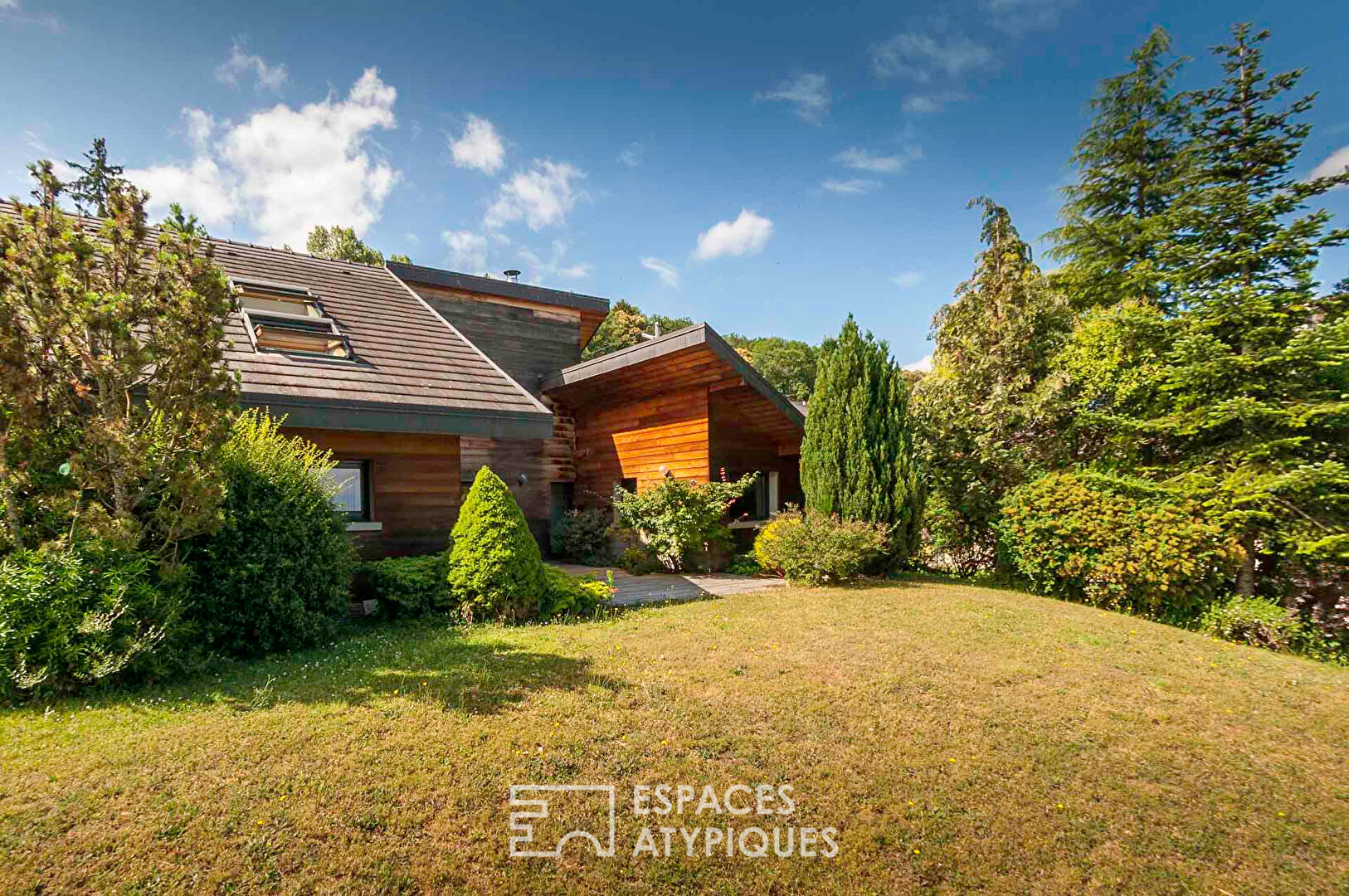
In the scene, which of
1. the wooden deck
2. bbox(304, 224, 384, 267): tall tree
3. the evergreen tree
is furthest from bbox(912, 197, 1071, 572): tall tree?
bbox(304, 224, 384, 267): tall tree

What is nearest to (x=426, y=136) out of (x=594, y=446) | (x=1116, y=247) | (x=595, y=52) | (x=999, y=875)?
(x=595, y=52)

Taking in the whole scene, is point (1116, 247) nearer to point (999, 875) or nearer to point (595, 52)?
point (595, 52)

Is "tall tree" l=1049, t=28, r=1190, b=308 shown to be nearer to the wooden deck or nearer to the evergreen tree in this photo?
the evergreen tree

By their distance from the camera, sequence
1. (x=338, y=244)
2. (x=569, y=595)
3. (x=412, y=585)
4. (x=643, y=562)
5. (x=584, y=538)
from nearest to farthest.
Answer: (x=412, y=585)
(x=569, y=595)
(x=643, y=562)
(x=584, y=538)
(x=338, y=244)

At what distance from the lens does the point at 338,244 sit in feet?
89.9

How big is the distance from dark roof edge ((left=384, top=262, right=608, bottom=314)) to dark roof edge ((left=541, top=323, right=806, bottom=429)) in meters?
2.71

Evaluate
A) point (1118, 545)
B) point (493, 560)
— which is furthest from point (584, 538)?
point (1118, 545)

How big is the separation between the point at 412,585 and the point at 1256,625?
1103 cm

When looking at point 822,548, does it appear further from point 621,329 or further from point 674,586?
point 621,329

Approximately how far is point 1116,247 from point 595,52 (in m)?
13.4

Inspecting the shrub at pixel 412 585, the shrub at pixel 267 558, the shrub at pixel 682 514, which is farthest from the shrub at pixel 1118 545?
the shrub at pixel 267 558

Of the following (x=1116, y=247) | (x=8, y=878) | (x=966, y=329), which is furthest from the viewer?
(x=1116, y=247)

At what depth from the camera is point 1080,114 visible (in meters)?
15.3

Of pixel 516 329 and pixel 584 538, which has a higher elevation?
pixel 516 329
